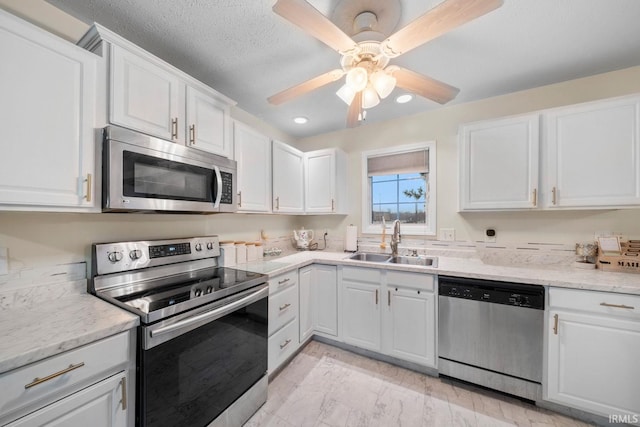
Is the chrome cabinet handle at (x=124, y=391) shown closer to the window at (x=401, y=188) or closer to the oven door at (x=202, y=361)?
the oven door at (x=202, y=361)

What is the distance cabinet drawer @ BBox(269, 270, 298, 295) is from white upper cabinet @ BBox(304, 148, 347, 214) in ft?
3.13

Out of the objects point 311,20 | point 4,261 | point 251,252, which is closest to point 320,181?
point 251,252

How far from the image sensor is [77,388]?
2.95ft

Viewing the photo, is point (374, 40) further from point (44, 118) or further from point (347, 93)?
point (44, 118)

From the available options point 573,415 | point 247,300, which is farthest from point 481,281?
point 247,300

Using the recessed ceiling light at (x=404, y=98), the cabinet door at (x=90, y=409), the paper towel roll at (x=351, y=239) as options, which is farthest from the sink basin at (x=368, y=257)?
the cabinet door at (x=90, y=409)

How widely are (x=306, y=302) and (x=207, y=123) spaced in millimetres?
1758

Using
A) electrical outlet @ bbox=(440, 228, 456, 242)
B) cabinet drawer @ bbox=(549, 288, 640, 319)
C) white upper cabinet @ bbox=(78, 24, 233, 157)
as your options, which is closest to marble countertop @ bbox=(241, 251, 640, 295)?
cabinet drawer @ bbox=(549, 288, 640, 319)

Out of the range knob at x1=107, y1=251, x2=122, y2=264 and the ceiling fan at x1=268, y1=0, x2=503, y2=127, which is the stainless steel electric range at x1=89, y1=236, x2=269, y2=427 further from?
the ceiling fan at x1=268, y1=0, x2=503, y2=127

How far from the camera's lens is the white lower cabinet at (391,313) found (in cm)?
196

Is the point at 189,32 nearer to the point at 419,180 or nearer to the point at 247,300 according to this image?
the point at 247,300

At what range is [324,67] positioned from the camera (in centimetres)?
179

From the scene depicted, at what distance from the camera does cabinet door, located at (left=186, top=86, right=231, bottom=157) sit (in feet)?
5.27

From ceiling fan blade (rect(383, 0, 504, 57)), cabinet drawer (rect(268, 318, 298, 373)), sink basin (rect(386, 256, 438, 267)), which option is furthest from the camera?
Result: sink basin (rect(386, 256, 438, 267))
